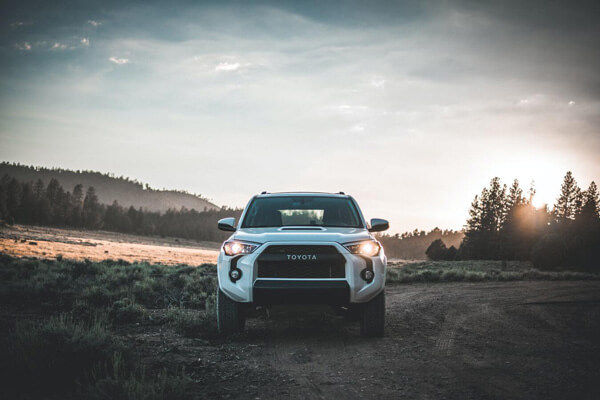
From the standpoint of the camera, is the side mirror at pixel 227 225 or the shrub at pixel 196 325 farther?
the side mirror at pixel 227 225

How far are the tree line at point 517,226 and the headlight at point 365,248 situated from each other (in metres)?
43.5

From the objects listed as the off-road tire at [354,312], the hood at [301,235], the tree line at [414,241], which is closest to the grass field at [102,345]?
the hood at [301,235]

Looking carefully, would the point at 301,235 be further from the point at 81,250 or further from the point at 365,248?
the point at 81,250

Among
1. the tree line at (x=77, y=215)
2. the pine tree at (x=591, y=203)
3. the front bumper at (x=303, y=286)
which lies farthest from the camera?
the tree line at (x=77, y=215)

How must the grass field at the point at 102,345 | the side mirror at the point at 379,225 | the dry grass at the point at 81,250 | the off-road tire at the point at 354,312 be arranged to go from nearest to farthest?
the grass field at the point at 102,345
the off-road tire at the point at 354,312
the side mirror at the point at 379,225
the dry grass at the point at 81,250

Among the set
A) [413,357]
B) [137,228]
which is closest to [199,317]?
[413,357]

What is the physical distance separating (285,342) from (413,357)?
5.86ft

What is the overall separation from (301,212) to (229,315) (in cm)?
226

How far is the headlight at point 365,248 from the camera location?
17.8ft

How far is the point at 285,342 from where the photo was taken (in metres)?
5.65

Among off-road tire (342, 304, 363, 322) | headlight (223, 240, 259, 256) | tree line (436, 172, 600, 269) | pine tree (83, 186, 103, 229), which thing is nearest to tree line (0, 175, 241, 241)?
pine tree (83, 186, 103, 229)

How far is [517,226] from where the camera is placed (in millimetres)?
55094

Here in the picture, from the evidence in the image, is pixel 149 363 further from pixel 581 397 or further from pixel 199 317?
pixel 581 397

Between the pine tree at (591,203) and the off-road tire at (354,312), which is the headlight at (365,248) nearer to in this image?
the off-road tire at (354,312)
